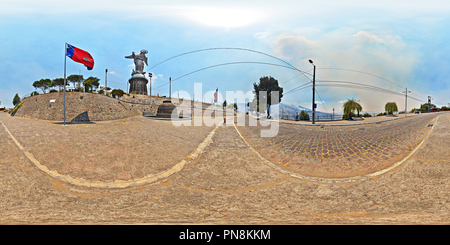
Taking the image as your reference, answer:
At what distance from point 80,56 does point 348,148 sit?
19566 mm

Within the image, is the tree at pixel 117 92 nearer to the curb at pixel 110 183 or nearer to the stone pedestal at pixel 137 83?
the stone pedestal at pixel 137 83

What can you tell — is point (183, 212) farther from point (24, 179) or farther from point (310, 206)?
point (24, 179)

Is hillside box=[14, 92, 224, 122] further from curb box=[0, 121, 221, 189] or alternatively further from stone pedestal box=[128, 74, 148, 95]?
stone pedestal box=[128, 74, 148, 95]

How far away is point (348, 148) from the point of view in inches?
229

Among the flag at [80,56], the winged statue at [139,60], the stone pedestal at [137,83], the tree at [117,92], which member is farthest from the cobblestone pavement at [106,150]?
the winged statue at [139,60]

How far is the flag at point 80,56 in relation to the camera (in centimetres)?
1304

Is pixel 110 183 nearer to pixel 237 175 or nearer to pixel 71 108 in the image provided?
pixel 237 175

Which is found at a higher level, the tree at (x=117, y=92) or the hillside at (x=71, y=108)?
the tree at (x=117, y=92)

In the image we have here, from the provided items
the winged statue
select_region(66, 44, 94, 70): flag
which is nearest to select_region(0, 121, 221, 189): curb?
select_region(66, 44, 94, 70): flag

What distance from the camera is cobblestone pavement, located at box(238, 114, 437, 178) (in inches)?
211

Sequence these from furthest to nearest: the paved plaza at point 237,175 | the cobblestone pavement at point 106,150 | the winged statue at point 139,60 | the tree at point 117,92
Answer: the winged statue at point 139,60 < the tree at point 117,92 < the cobblestone pavement at point 106,150 < the paved plaza at point 237,175

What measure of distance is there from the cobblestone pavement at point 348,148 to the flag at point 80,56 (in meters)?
16.7

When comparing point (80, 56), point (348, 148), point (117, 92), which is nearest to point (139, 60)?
point (117, 92)

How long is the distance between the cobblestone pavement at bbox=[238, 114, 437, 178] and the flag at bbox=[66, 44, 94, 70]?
16.7 m
